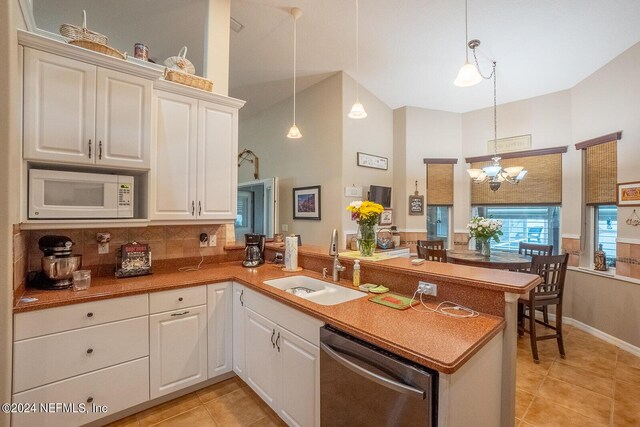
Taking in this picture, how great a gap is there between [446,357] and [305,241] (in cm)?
385

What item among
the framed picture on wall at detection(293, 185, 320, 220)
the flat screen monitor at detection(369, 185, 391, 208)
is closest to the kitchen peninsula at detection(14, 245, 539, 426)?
the framed picture on wall at detection(293, 185, 320, 220)

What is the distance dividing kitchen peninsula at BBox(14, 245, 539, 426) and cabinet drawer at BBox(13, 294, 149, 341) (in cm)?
1

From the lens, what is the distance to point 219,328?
229 centimetres

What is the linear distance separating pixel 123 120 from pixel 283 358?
6.58 ft

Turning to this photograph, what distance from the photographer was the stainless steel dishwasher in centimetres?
105

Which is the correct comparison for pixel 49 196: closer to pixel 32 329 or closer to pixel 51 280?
pixel 51 280

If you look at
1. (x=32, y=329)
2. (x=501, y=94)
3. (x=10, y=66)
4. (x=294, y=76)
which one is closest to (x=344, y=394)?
(x=32, y=329)

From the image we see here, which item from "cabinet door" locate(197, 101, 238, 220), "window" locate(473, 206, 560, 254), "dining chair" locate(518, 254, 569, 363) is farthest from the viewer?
"window" locate(473, 206, 560, 254)

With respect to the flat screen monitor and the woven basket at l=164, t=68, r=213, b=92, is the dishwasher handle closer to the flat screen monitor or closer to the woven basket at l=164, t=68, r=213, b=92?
the woven basket at l=164, t=68, r=213, b=92

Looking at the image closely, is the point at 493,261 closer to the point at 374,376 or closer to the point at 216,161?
the point at 374,376

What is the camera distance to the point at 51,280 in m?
1.85

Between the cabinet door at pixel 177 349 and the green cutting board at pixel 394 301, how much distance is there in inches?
→ 54.4

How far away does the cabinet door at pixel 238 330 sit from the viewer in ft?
7.26

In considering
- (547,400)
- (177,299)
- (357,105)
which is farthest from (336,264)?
(547,400)
